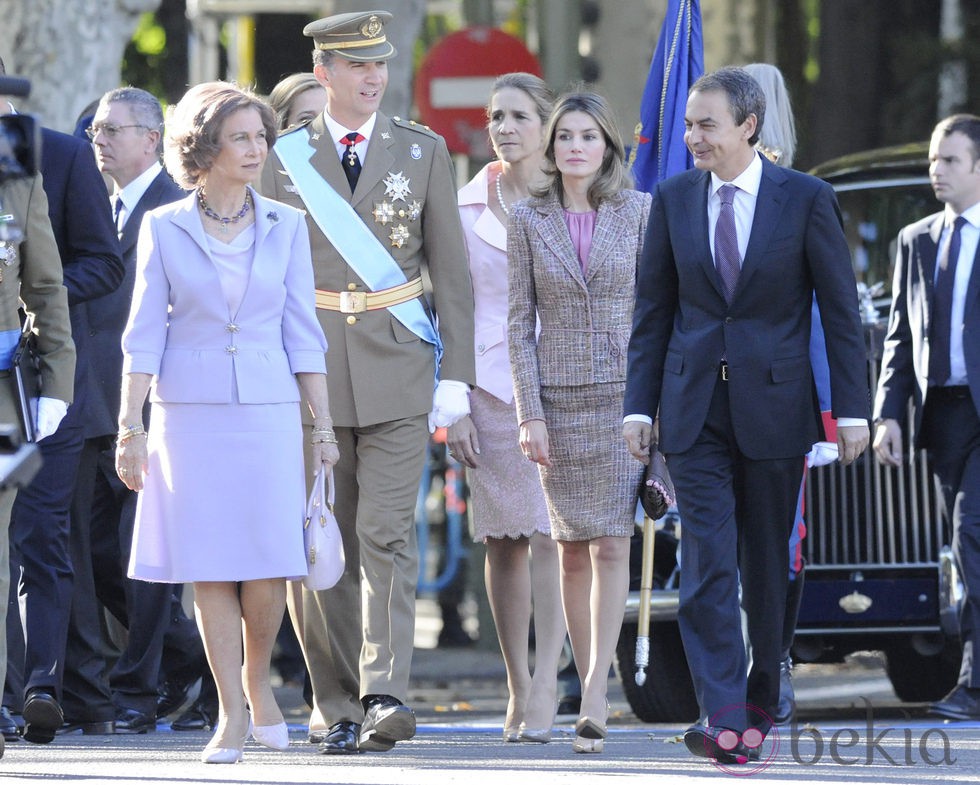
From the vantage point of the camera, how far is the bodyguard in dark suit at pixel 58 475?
8.47 meters

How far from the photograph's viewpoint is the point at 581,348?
28.1 feet

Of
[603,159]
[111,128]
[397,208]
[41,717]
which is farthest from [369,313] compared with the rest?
[41,717]

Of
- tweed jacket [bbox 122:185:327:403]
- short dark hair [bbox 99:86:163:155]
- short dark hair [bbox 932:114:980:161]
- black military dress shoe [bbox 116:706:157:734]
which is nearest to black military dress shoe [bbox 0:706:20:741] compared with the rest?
black military dress shoe [bbox 116:706:157:734]

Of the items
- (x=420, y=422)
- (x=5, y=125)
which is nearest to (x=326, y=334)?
(x=420, y=422)

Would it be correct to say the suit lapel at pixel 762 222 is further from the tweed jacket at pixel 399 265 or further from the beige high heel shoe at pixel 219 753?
the beige high heel shoe at pixel 219 753

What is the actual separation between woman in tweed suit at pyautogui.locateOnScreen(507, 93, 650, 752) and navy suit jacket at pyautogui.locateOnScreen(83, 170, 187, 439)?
1.55 metres

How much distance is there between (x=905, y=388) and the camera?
9.95 metres

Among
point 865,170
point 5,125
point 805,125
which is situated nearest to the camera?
point 5,125

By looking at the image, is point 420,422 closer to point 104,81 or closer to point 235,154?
point 235,154

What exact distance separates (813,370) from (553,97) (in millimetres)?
1889

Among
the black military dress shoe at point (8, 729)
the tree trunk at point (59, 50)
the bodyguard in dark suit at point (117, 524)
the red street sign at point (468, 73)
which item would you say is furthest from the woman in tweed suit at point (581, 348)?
the red street sign at point (468, 73)

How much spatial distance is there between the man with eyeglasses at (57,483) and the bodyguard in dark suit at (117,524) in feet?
0.88

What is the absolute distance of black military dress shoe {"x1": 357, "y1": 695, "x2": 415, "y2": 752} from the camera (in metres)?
7.99

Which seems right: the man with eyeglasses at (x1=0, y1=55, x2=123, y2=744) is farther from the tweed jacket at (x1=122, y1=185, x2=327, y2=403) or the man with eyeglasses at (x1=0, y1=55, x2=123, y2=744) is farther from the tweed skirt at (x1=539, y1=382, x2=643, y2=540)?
the tweed skirt at (x1=539, y1=382, x2=643, y2=540)
